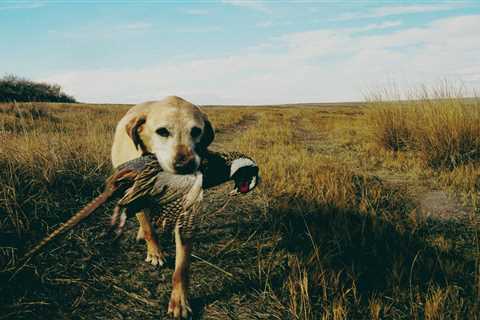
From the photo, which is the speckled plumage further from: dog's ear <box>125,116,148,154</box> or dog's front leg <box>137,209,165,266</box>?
dog's front leg <box>137,209,165,266</box>

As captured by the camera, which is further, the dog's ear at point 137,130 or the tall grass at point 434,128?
the tall grass at point 434,128

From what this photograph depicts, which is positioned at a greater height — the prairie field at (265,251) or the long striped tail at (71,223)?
the long striped tail at (71,223)

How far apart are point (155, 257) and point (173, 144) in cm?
82

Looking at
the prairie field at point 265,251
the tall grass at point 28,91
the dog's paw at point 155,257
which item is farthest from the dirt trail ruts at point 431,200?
the tall grass at point 28,91

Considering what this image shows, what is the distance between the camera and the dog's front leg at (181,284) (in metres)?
1.95

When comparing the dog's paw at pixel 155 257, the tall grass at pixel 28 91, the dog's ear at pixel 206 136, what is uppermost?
the tall grass at pixel 28 91

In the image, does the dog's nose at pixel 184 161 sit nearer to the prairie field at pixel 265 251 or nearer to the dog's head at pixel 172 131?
the dog's head at pixel 172 131


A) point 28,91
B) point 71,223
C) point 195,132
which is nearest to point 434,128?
point 195,132

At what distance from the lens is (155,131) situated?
2.33m

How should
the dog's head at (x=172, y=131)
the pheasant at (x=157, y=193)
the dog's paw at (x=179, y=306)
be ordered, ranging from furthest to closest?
the dog's head at (x=172, y=131)
the dog's paw at (x=179, y=306)
the pheasant at (x=157, y=193)

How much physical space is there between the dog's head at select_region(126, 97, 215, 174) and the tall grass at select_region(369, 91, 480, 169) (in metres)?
3.92

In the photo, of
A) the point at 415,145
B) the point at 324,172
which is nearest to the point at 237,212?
the point at 324,172

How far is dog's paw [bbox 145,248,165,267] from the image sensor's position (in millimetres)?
2471

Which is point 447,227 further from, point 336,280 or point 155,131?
point 155,131
